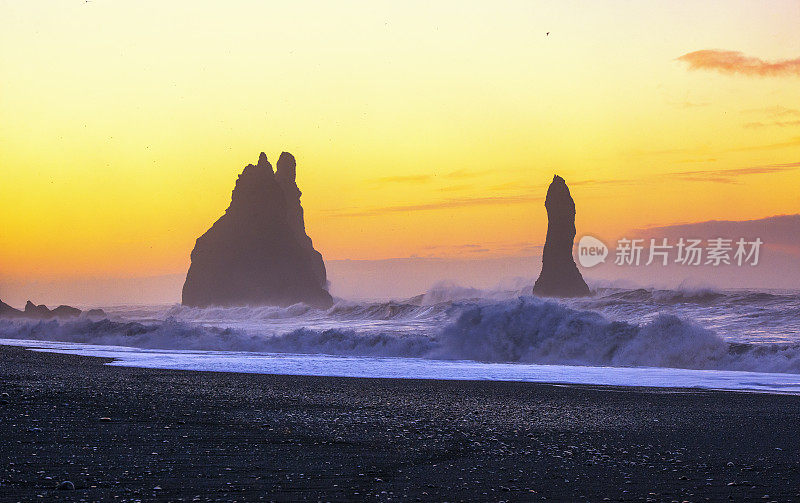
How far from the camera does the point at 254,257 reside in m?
123

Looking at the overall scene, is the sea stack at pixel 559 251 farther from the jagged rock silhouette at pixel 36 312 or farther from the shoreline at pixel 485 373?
→ the shoreline at pixel 485 373

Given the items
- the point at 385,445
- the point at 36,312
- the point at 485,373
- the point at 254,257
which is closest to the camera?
the point at 385,445

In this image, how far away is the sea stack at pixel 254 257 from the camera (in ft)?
400

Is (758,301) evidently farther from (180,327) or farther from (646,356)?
(180,327)

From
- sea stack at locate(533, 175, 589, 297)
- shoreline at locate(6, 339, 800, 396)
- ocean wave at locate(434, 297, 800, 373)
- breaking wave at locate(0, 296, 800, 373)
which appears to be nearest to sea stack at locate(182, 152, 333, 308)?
sea stack at locate(533, 175, 589, 297)

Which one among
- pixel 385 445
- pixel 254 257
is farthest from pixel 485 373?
pixel 254 257

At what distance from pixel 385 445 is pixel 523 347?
21517 millimetres

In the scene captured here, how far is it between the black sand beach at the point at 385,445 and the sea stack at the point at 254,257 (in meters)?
107

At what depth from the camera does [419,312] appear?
5484cm

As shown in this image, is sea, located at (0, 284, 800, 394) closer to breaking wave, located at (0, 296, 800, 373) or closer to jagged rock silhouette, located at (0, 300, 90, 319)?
breaking wave, located at (0, 296, 800, 373)

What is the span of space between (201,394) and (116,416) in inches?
145

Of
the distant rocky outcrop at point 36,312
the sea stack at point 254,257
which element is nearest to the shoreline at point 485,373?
the distant rocky outcrop at point 36,312

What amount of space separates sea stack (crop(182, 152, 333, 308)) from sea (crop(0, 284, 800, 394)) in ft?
249

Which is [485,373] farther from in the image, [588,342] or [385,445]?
[385,445]
